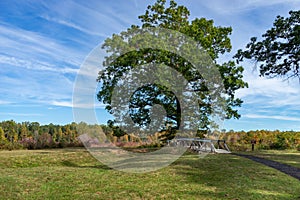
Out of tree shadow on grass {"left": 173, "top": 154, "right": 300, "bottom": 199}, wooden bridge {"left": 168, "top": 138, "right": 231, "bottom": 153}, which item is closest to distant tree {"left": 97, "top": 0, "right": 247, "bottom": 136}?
wooden bridge {"left": 168, "top": 138, "right": 231, "bottom": 153}

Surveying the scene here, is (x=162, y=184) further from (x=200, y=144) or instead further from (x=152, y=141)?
(x=152, y=141)

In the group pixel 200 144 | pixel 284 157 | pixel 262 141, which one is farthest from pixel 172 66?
pixel 262 141

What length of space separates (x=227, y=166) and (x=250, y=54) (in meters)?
10.1

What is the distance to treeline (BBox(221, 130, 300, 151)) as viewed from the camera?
71.1 ft

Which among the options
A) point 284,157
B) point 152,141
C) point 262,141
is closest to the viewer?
point 284,157

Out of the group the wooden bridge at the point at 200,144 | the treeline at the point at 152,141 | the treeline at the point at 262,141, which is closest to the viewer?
the wooden bridge at the point at 200,144

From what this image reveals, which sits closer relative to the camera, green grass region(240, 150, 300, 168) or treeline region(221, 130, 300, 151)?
green grass region(240, 150, 300, 168)

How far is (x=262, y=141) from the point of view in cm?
2328

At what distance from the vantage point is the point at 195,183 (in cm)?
743

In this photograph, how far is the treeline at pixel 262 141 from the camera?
71.1 ft

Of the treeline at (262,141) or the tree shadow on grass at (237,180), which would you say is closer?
the tree shadow on grass at (237,180)

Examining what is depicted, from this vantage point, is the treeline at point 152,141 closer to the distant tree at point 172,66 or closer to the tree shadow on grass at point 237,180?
the distant tree at point 172,66

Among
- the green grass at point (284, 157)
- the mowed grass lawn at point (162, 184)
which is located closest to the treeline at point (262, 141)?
the green grass at point (284, 157)

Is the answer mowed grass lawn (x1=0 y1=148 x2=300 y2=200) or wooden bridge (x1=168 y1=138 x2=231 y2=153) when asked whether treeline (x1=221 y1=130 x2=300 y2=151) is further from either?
mowed grass lawn (x1=0 y1=148 x2=300 y2=200)
